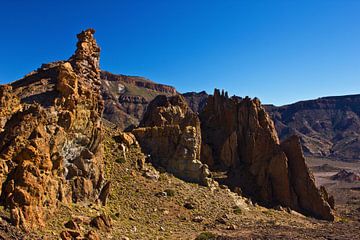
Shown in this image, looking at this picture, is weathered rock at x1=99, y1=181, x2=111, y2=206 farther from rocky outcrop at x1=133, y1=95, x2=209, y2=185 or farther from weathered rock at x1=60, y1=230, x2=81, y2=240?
rocky outcrop at x1=133, y1=95, x2=209, y2=185

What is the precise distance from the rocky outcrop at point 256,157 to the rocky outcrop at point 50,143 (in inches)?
885

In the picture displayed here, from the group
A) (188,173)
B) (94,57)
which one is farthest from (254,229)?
(94,57)

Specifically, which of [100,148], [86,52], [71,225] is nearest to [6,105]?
[71,225]

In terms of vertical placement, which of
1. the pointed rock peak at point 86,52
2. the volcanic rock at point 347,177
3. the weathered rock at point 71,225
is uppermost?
the pointed rock peak at point 86,52

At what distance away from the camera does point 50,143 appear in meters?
27.2

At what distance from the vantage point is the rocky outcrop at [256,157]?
4925 centimetres

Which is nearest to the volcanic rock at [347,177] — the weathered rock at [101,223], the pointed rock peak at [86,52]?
the pointed rock peak at [86,52]

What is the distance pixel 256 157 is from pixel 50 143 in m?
33.1

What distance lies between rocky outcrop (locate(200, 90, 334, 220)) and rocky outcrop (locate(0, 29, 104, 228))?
22.5m

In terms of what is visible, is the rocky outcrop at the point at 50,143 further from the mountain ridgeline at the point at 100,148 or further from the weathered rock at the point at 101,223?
the weathered rock at the point at 101,223

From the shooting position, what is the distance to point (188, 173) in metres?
44.1

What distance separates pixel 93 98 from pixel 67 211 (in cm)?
1289

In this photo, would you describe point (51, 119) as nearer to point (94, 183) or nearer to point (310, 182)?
point (94, 183)

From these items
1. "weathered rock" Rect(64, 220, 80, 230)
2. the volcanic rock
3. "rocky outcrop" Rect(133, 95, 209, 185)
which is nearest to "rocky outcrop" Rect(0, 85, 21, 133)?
"weathered rock" Rect(64, 220, 80, 230)
